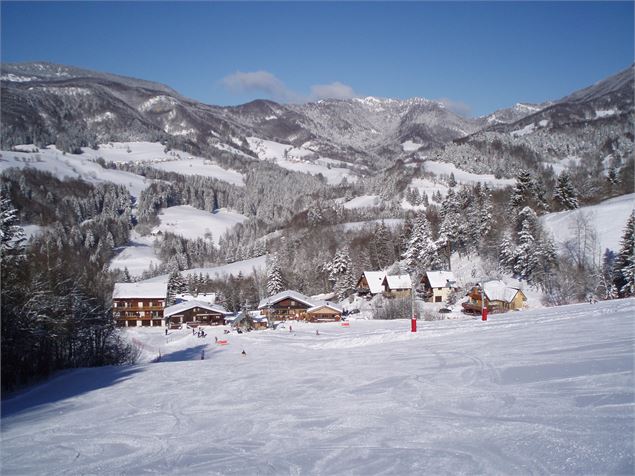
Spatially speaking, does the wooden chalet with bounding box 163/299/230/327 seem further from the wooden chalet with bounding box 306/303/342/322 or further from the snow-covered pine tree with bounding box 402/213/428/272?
the snow-covered pine tree with bounding box 402/213/428/272

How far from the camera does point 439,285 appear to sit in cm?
6612

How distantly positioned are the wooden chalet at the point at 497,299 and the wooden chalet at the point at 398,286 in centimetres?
1346

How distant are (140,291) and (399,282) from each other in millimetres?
42990

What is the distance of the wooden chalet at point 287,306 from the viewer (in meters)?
70.9

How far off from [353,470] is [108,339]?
129 feet

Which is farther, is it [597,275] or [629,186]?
[629,186]

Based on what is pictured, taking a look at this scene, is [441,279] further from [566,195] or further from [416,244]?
[566,195]

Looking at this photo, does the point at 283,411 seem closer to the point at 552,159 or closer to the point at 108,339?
the point at 108,339

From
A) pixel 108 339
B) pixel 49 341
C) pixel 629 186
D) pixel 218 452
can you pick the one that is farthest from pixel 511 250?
pixel 218 452

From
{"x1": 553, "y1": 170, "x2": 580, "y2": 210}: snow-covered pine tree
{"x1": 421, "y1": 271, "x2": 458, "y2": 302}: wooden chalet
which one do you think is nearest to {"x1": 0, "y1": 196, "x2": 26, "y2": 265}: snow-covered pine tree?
{"x1": 421, "y1": 271, "x2": 458, "y2": 302}: wooden chalet

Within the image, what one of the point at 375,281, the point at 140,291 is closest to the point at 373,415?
the point at 375,281

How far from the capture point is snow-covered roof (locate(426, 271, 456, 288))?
66.0 metres

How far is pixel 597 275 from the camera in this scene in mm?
49562

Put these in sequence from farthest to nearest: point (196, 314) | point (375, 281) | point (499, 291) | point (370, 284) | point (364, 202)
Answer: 1. point (364, 202)
2. point (375, 281)
3. point (370, 284)
4. point (196, 314)
5. point (499, 291)
